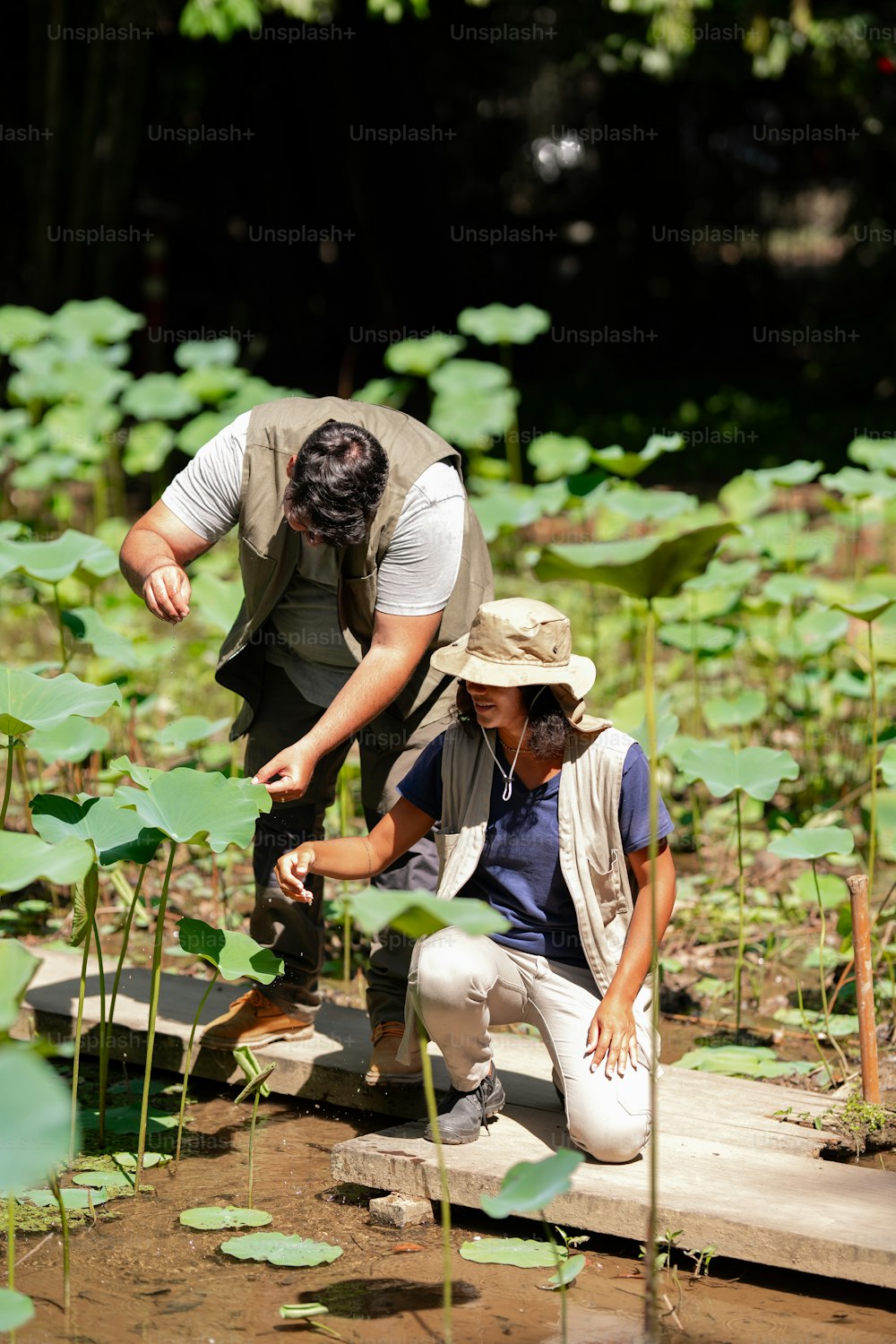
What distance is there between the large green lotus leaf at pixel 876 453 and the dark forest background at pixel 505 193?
2422mm

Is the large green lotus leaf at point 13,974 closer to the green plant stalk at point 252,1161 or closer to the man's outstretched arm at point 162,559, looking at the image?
the green plant stalk at point 252,1161

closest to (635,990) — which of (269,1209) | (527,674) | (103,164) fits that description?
(527,674)

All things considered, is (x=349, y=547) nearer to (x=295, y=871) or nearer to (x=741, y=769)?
(x=295, y=871)

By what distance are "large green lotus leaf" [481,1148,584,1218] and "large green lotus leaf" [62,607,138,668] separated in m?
1.99

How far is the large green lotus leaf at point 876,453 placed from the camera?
4547mm

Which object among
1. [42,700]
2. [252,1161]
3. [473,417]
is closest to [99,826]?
[42,700]

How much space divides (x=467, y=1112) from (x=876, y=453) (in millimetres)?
3002

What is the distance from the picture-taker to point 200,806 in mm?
2408

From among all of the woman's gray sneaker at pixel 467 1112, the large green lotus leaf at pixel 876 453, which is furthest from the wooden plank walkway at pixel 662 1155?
the large green lotus leaf at pixel 876 453

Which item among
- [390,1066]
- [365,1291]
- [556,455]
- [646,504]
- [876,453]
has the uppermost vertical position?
[556,455]

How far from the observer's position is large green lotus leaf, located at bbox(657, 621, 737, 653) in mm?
4324

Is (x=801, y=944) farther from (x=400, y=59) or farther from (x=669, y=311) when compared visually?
(x=669, y=311)

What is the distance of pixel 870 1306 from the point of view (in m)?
2.16

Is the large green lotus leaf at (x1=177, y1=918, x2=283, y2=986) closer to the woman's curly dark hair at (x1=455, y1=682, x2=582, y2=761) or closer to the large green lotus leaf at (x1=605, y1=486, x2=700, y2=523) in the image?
the woman's curly dark hair at (x1=455, y1=682, x2=582, y2=761)
